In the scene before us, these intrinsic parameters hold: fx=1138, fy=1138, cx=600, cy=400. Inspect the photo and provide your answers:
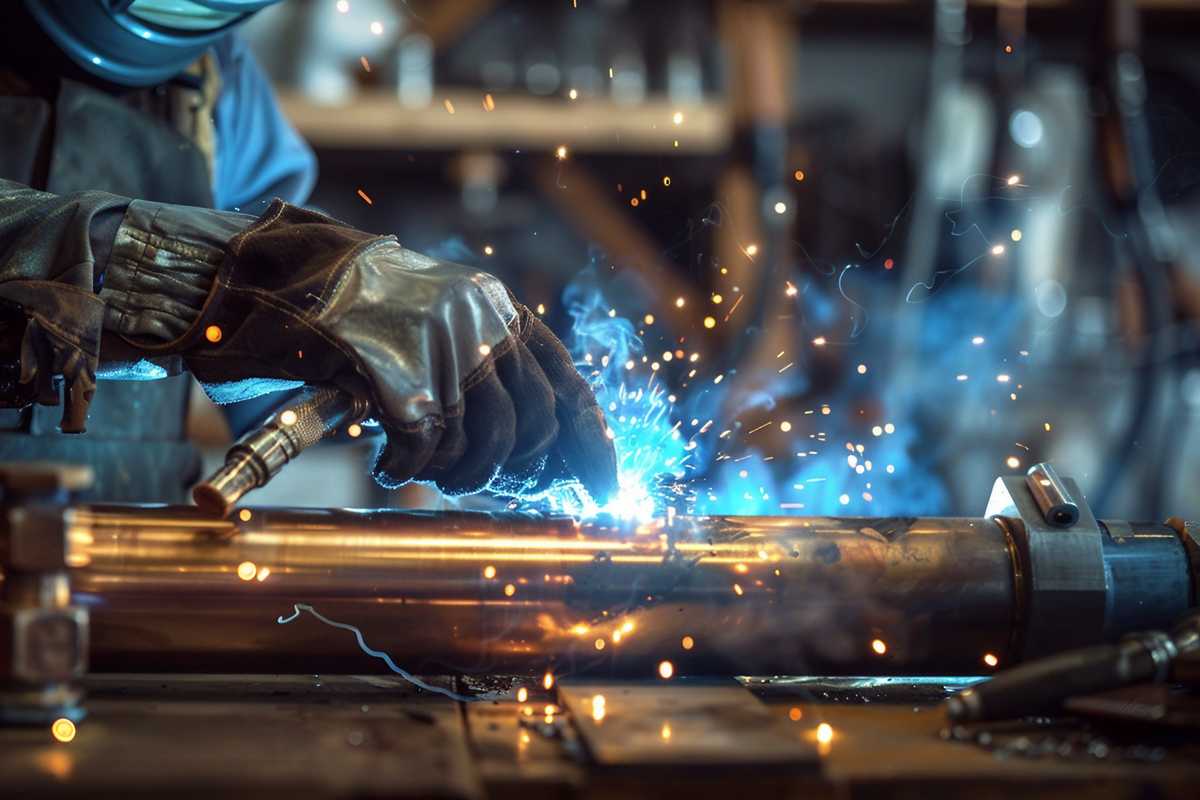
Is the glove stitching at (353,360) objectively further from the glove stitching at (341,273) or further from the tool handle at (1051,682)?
the tool handle at (1051,682)

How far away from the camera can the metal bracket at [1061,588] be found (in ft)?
3.52

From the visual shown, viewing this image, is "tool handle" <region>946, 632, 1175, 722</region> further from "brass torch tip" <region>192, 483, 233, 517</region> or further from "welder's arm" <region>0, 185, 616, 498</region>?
"brass torch tip" <region>192, 483, 233, 517</region>

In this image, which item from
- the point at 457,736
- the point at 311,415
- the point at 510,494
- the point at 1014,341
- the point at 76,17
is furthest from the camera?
the point at 1014,341

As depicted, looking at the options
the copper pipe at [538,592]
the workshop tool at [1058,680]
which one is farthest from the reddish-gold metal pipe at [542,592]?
the workshop tool at [1058,680]

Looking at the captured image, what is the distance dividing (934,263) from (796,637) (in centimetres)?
261

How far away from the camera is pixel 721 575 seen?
1.06 meters

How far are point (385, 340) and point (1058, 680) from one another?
0.63 meters

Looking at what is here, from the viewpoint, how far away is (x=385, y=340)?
1022mm

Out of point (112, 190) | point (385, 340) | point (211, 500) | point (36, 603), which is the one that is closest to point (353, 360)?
point (385, 340)

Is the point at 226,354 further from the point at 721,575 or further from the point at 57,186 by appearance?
the point at 57,186

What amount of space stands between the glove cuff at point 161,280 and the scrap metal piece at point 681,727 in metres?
0.50

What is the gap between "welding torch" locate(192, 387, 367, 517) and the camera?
0.95 m

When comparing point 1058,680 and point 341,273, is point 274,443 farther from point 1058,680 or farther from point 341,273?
point 1058,680

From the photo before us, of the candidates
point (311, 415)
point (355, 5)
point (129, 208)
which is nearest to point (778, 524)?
point (311, 415)
